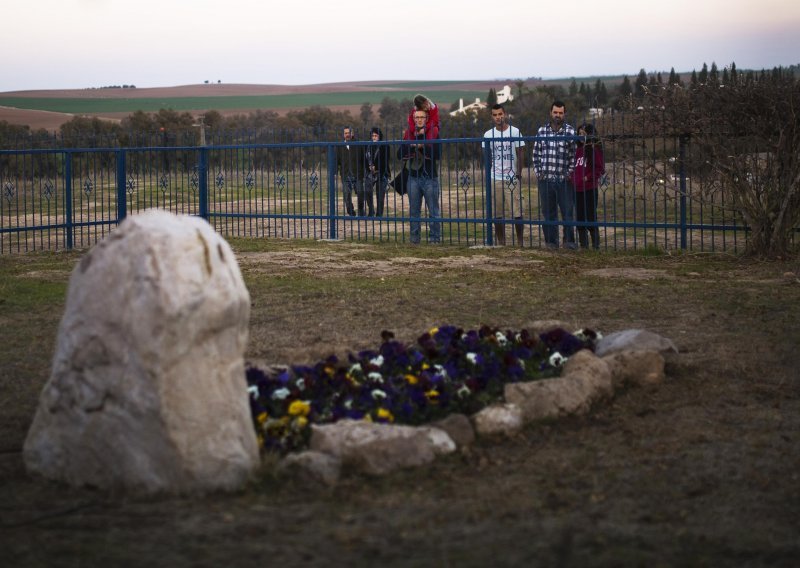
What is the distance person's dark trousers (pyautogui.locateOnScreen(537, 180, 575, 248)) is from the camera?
15016 millimetres

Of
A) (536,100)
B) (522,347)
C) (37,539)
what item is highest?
(536,100)

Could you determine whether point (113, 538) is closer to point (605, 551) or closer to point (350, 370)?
point (605, 551)

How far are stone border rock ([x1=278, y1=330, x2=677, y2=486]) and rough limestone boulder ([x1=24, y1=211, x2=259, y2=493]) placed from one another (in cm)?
35

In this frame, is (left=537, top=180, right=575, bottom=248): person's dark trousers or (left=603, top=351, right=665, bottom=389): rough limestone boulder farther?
(left=537, top=180, right=575, bottom=248): person's dark trousers

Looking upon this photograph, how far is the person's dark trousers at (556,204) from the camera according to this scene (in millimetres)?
15016

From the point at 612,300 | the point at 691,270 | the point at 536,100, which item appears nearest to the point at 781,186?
the point at 691,270

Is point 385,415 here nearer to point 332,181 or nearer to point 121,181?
point 332,181

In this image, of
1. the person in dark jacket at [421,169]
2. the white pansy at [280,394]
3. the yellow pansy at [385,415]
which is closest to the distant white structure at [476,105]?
the person in dark jacket at [421,169]

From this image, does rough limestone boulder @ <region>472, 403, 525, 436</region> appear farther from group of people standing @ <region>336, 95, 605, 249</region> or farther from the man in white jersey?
the man in white jersey

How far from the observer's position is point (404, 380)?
6316 mm

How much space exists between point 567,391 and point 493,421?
0.63 metres

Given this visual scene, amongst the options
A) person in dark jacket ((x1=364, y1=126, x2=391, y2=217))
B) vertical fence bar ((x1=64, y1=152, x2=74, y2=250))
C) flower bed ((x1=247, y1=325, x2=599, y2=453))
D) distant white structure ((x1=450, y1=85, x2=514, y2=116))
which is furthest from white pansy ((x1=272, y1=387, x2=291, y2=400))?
distant white structure ((x1=450, y1=85, x2=514, y2=116))

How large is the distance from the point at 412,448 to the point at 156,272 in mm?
1534

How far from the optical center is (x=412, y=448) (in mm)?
5211
